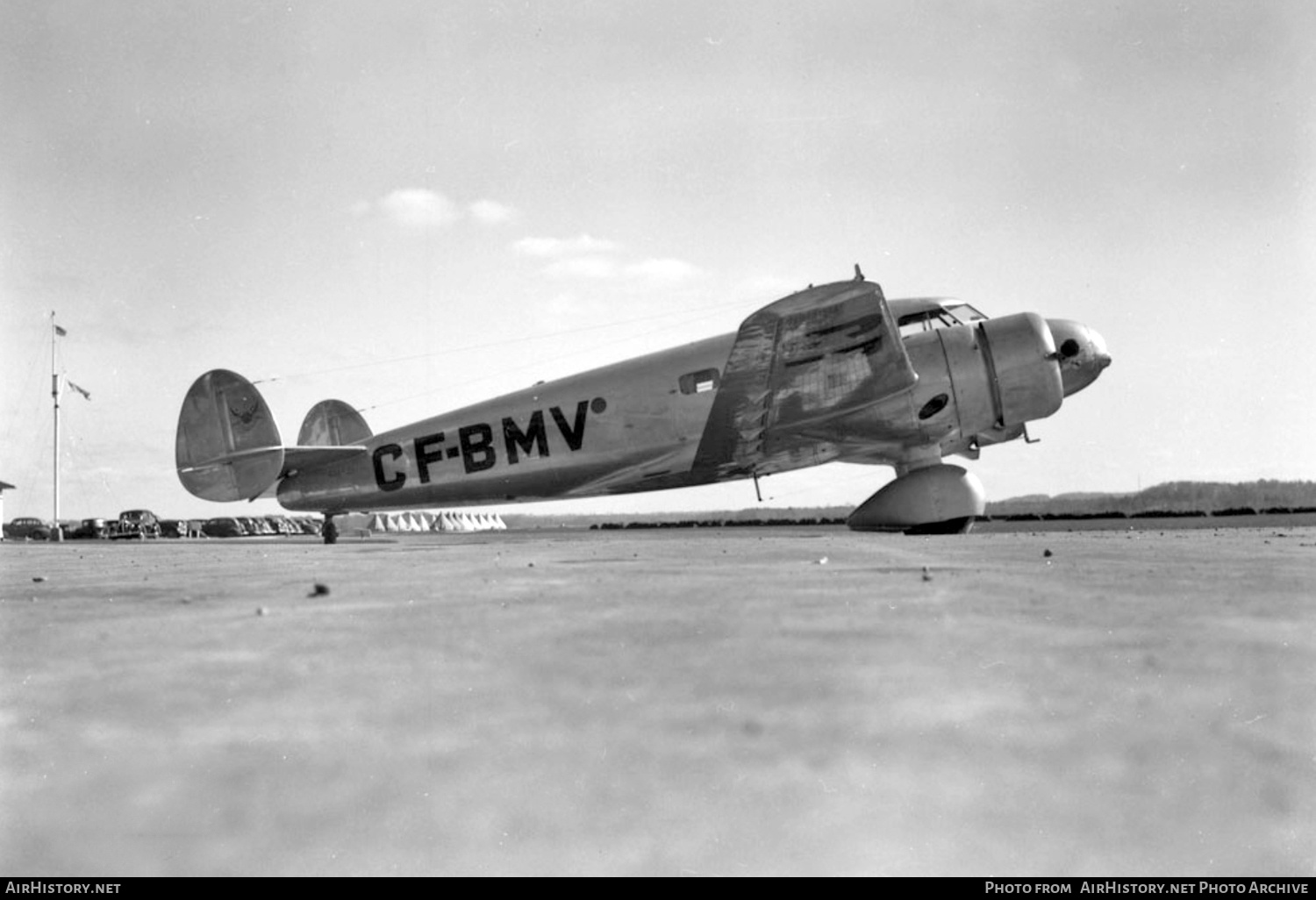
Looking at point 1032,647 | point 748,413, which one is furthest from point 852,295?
point 1032,647

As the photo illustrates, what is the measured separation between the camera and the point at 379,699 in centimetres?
184

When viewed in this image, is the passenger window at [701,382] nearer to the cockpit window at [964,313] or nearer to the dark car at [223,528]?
the cockpit window at [964,313]

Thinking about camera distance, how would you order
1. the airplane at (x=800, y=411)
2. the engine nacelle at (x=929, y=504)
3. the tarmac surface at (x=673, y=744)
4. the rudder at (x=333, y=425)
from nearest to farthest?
the tarmac surface at (x=673, y=744), the airplane at (x=800, y=411), the engine nacelle at (x=929, y=504), the rudder at (x=333, y=425)

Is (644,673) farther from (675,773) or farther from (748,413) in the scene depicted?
(748,413)

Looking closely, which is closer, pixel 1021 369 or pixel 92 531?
pixel 1021 369

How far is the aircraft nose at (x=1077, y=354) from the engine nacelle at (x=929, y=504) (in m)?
2.17

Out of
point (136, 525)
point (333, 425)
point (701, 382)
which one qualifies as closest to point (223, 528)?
point (136, 525)

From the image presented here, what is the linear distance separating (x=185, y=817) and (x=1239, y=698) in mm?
2105

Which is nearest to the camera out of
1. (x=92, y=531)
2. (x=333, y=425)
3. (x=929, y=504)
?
(x=929, y=504)

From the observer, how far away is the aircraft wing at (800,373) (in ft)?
32.3

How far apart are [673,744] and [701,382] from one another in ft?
31.6

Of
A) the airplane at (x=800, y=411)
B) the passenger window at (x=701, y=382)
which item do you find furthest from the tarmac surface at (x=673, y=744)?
the passenger window at (x=701, y=382)

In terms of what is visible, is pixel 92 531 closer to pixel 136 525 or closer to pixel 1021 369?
pixel 136 525

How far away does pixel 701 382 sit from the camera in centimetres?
1099
